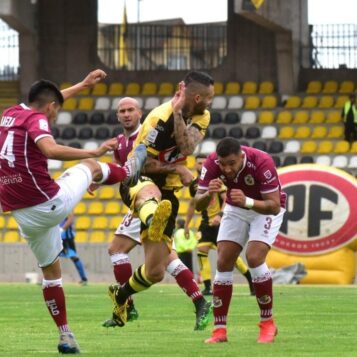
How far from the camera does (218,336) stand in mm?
11914

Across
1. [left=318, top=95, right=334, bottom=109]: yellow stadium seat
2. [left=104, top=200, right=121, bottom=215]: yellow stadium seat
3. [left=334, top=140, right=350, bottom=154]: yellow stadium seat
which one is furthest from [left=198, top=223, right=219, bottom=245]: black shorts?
[left=318, top=95, right=334, bottom=109]: yellow stadium seat

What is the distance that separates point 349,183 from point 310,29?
47.4 feet

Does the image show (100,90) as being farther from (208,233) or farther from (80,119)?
(208,233)

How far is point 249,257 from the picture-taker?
39.8 feet

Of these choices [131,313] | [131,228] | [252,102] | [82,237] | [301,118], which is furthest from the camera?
[252,102]

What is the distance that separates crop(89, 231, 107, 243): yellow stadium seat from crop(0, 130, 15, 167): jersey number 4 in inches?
938

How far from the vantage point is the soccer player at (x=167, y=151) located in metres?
12.5

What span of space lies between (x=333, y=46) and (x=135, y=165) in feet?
98.7

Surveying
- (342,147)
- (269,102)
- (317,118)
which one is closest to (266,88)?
(269,102)

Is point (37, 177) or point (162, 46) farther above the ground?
point (162, 46)

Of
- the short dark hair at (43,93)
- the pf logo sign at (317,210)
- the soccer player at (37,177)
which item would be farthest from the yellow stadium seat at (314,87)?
the short dark hair at (43,93)

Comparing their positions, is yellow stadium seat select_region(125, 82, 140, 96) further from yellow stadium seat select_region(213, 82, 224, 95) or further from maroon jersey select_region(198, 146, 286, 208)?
maroon jersey select_region(198, 146, 286, 208)

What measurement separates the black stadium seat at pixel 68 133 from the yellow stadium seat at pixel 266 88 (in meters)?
5.73

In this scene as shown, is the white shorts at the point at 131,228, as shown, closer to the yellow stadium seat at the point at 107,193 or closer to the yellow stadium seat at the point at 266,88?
the yellow stadium seat at the point at 107,193
